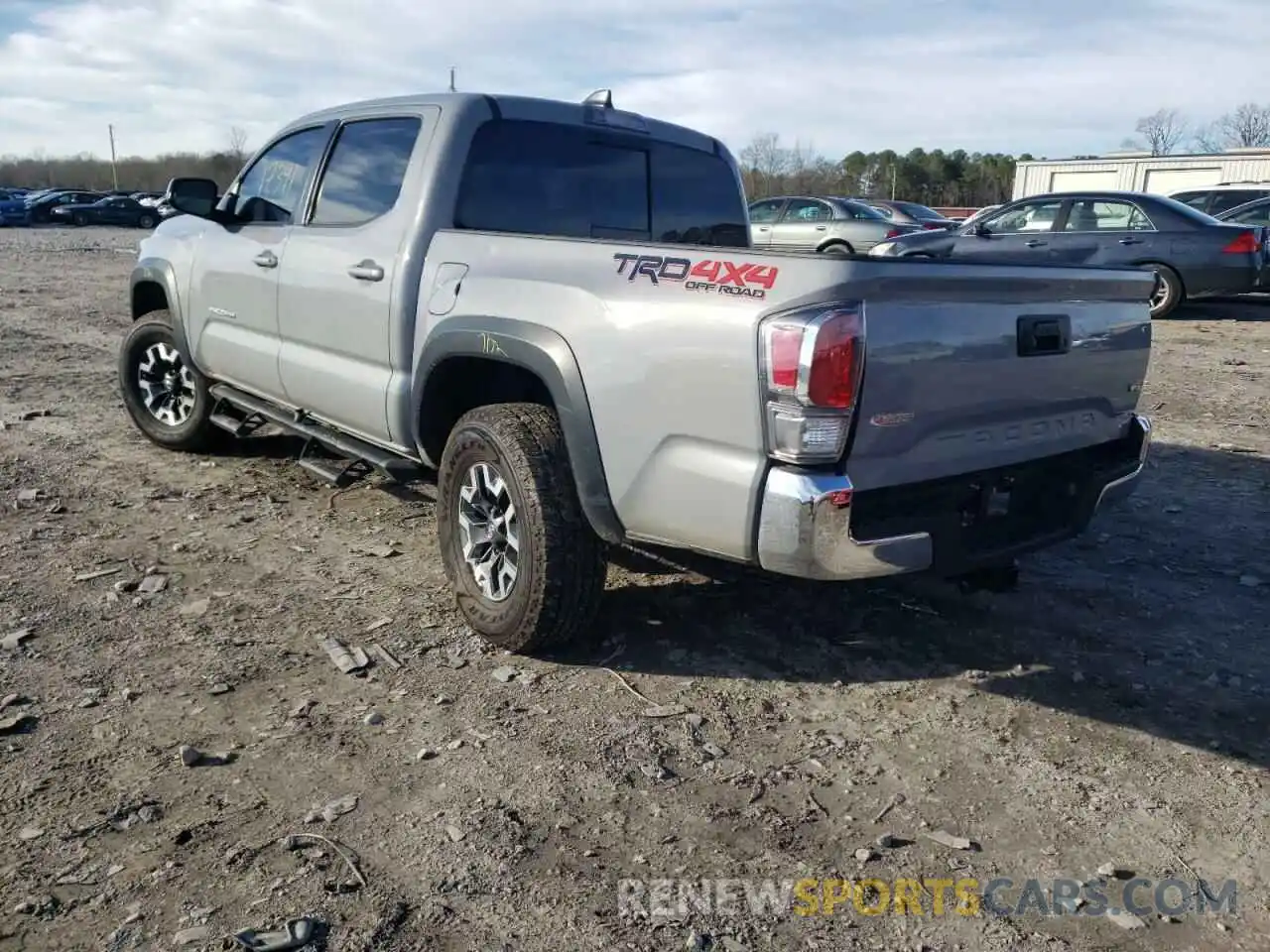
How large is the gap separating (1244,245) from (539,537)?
11.3 m

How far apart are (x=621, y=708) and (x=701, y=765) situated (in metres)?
0.41

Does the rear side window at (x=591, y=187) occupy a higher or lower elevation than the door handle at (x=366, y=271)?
higher

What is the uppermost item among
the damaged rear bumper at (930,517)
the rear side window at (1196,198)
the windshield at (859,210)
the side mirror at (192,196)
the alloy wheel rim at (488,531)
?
the rear side window at (1196,198)

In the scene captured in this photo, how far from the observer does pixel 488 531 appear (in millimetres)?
3865

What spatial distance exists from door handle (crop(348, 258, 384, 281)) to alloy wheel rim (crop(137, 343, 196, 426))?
241 centimetres

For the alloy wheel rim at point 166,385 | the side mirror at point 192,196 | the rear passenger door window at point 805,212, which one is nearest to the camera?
the side mirror at point 192,196

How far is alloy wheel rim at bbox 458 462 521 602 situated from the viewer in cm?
376

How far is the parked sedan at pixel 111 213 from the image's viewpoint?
40.4 meters

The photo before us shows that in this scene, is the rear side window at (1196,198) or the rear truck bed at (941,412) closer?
the rear truck bed at (941,412)

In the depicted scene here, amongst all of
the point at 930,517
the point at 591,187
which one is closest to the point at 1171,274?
the point at 591,187

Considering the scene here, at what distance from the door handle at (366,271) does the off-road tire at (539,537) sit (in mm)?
787

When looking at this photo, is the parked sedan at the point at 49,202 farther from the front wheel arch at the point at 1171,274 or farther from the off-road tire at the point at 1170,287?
the off-road tire at the point at 1170,287

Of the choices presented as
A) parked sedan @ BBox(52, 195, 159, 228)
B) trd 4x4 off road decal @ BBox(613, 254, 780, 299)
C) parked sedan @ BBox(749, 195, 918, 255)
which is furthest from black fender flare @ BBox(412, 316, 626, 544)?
parked sedan @ BBox(52, 195, 159, 228)

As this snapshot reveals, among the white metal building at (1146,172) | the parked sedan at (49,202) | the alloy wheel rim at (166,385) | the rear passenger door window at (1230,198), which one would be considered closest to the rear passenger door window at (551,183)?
the alloy wheel rim at (166,385)
